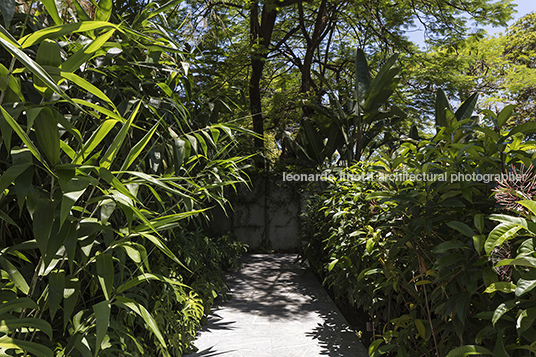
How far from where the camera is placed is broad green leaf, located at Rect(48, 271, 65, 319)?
909 mm

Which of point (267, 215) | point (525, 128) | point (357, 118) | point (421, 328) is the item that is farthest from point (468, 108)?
point (267, 215)

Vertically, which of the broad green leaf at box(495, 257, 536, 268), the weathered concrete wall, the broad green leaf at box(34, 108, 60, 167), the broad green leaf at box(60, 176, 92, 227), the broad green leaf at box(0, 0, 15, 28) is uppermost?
the broad green leaf at box(0, 0, 15, 28)

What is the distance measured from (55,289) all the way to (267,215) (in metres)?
6.21

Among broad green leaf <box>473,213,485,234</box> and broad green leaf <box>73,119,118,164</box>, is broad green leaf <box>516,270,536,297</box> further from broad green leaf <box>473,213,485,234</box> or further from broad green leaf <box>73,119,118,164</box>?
broad green leaf <box>73,119,118,164</box>

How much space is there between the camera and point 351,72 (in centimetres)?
754

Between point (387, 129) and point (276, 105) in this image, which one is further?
point (276, 105)

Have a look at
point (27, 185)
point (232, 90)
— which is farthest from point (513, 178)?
point (232, 90)

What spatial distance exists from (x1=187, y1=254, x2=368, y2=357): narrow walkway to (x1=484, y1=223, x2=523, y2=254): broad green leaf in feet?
5.80

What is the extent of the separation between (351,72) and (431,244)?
685 centimetres

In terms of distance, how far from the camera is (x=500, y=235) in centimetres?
89

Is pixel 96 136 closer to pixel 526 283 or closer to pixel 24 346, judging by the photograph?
pixel 24 346

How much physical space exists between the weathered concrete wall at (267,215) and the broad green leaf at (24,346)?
242 inches

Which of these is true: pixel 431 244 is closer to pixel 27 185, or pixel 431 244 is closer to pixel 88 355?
pixel 88 355

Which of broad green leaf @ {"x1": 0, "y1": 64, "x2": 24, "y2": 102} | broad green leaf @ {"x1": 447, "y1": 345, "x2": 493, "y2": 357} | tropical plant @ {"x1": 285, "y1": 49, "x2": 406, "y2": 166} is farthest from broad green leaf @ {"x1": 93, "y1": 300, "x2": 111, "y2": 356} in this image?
tropical plant @ {"x1": 285, "y1": 49, "x2": 406, "y2": 166}
